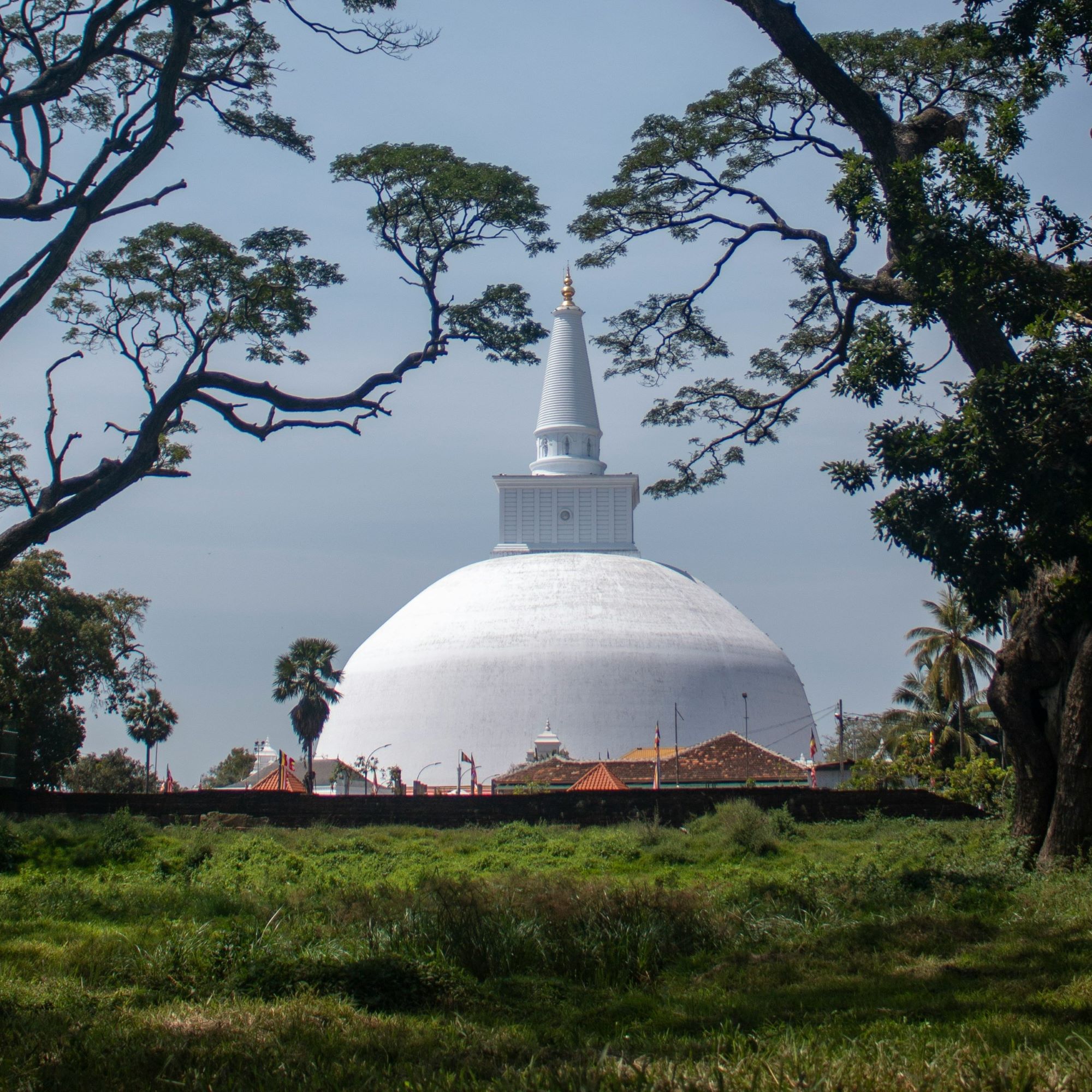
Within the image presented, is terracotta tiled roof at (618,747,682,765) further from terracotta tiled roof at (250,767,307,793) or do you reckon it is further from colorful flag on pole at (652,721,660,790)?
terracotta tiled roof at (250,767,307,793)

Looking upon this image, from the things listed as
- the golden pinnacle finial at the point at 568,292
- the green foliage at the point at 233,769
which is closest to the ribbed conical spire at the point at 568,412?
the golden pinnacle finial at the point at 568,292

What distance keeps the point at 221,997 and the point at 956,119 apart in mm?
11041

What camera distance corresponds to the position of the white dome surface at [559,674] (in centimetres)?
4147

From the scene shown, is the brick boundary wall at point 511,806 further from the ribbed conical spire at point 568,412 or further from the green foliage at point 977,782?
the ribbed conical spire at point 568,412

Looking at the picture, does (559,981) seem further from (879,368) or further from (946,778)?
(946,778)

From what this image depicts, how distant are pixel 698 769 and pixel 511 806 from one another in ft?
33.8

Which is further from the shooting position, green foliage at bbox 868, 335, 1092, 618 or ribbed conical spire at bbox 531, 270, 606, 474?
ribbed conical spire at bbox 531, 270, 606, 474

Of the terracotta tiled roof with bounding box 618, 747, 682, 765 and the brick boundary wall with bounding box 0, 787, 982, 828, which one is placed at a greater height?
the terracotta tiled roof with bounding box 618, 747, 682, 765

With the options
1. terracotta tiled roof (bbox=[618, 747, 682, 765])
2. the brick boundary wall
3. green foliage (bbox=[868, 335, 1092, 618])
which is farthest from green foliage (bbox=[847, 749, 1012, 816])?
green foliage (bbox=[868, 335, 1092, 618])

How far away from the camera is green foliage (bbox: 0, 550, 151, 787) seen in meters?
31.3

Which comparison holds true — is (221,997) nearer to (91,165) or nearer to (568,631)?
(91,165)

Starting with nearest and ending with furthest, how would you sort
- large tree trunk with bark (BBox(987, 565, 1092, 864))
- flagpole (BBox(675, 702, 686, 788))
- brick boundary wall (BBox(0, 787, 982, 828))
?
large tree trunk with bark (BBox(987, 565, 1092, 864)), brick boundary wall (BBox(0, 787, 982, 828)), flagpole (BBox(675, 702, 686, 788))

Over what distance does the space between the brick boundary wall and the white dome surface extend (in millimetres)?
15700

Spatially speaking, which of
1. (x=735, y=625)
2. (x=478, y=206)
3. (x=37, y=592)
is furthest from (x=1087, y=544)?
(x=735, y=625)
